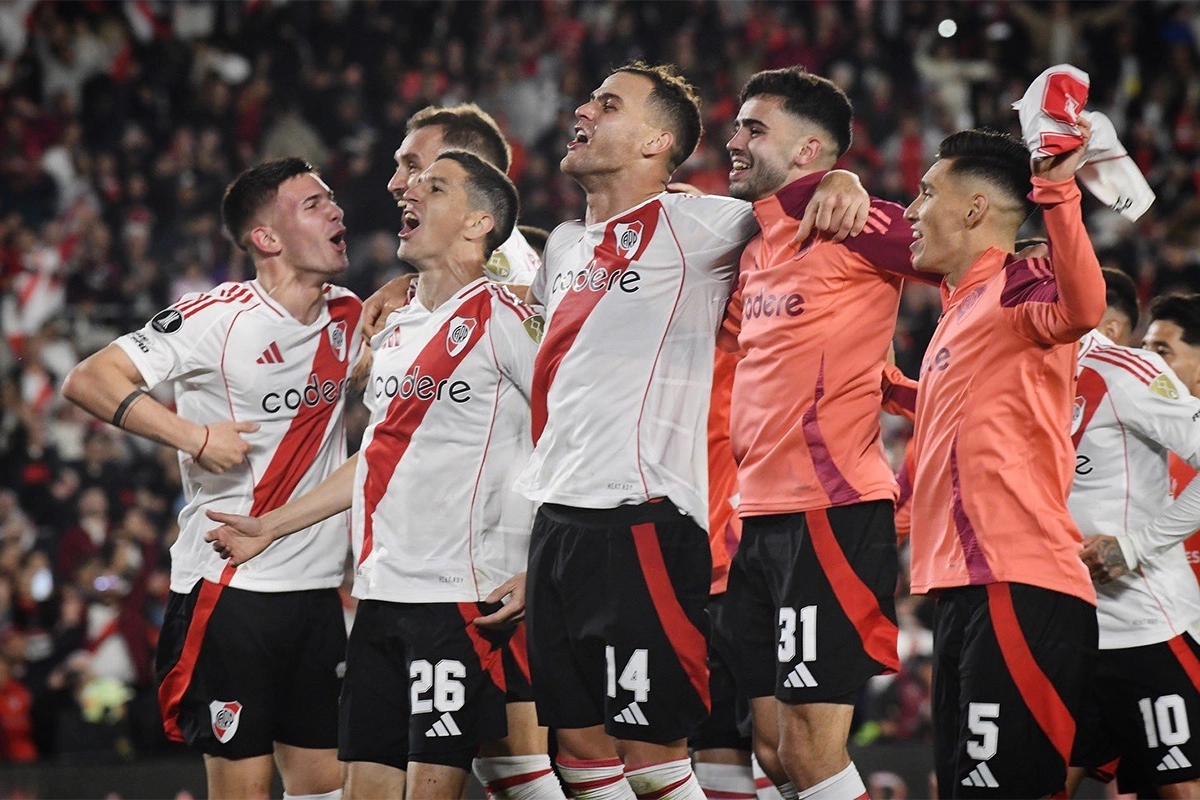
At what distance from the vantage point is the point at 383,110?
17031mm

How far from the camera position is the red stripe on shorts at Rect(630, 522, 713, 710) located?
4.93 metres

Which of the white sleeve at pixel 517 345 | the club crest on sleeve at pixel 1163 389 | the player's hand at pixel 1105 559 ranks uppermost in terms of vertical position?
the white sleeve at pixel 517 345

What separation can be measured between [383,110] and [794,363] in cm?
1278

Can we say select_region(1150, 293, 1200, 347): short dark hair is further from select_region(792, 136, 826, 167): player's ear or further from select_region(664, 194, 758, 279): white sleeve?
select_region(664, 194, 758, 279): white sleeve

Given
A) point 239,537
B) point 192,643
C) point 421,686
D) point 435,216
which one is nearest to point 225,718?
point 192,643

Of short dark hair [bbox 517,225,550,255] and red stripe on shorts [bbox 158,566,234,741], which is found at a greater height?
short dark hair [bbox 517,225,550,255]

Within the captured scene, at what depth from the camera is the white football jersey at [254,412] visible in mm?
5984

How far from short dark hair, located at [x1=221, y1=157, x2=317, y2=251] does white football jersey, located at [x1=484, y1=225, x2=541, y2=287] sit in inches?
35.2

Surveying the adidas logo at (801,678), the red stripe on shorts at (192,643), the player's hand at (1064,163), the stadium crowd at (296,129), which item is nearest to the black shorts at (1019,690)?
the adidas logo at (801,678)

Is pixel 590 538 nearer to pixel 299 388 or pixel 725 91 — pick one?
pixel 299 388

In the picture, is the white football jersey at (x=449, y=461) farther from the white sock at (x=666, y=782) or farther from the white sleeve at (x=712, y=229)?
the white sock at (x=666, y=782)

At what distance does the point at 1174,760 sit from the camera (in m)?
5.84

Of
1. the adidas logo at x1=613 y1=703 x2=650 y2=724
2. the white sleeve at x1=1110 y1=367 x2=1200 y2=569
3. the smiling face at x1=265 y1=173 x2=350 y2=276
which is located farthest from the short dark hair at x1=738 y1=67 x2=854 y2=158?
the adidas logo at x1=613 y1=703 x2=650 y2=724

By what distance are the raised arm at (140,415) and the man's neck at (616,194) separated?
1.51 meters
